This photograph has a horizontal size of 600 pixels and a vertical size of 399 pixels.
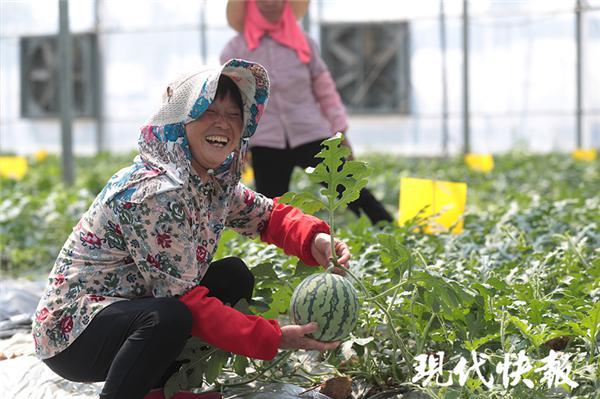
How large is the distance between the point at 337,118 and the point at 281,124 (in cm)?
31

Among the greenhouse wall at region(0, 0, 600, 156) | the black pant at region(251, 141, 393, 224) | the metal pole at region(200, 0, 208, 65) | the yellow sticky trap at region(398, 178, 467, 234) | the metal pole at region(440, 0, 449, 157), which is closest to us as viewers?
the yellow sticky trap at region(398, 178, 467, 234)

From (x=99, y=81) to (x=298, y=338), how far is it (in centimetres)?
1544

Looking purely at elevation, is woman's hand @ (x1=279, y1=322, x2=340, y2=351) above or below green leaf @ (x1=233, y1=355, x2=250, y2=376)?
above

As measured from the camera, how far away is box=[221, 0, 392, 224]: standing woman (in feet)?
15.8

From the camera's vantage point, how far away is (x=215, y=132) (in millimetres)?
2492

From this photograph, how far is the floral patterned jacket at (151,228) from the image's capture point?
2.34m

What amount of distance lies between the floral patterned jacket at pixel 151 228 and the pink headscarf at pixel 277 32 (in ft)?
7.65

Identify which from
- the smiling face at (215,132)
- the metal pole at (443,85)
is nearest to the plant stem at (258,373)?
the smiling face at (215,132)

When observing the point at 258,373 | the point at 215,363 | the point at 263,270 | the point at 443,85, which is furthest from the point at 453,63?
the point at 215,363

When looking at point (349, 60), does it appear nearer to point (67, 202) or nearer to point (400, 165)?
point (400, 165)

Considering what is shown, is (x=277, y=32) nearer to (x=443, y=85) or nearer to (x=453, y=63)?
(x=443, y=85)

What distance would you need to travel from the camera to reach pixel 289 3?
519 cm

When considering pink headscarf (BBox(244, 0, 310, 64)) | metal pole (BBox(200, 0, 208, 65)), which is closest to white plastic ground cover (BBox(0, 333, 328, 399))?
pink headscarf (BBox(244, 0, 310, 64))

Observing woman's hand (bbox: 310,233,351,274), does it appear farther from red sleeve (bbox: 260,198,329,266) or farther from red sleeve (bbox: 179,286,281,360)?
red sleeve (bbox: 179,286,281,360)
